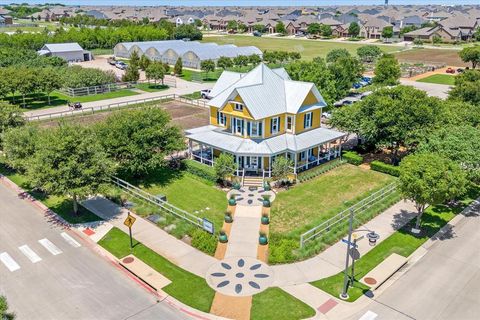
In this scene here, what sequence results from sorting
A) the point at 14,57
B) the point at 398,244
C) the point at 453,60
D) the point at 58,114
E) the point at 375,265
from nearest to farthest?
the point at 375,265 → the point at 398,244 → the point at 58,114 → the point at 14,57 → the point at 453,60

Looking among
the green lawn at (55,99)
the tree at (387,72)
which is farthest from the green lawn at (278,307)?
the tree at (387,72)

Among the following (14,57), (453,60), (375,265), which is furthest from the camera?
(453,60)

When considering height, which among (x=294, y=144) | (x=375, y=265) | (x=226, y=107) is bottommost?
(x=375, y=265)

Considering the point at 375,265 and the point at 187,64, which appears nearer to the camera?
the point at 375,265

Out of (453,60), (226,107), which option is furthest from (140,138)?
(453,60)

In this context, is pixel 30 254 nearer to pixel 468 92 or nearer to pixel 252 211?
pixel 252 211

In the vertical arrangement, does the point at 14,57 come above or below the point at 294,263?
above

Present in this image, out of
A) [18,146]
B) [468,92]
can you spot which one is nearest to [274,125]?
[18,146]

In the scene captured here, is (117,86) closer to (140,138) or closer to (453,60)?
(140,138)
